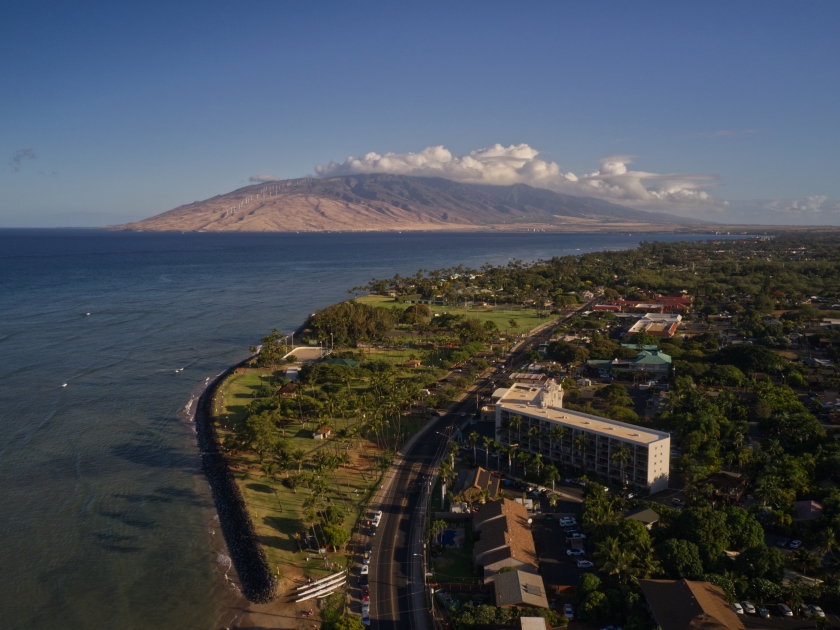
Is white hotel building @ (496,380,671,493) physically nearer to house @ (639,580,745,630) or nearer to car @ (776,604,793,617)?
car @ (776,604,793,617)

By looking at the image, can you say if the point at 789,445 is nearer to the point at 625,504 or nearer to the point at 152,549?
the point at 625,504

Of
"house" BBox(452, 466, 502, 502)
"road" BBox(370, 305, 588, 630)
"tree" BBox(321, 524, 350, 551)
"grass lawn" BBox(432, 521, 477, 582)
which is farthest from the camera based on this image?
"house" BBox(452, 466, 502, 502)

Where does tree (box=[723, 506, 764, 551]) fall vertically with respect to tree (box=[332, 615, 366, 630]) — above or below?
above

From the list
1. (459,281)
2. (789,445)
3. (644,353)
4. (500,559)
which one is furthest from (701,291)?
(500,559)

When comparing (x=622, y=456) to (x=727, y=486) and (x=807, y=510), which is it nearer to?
(x=727, y=486)

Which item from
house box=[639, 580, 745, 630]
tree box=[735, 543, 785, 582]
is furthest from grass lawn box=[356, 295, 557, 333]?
house box=[639, 580, 745, 630]

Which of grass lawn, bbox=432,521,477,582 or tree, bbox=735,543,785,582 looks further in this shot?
grass lawn, bbox=432,521,477,582

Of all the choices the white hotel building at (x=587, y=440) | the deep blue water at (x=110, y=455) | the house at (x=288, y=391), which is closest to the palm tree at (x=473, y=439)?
the white hotel building at (x=587, y=440)
